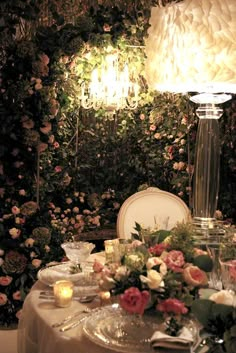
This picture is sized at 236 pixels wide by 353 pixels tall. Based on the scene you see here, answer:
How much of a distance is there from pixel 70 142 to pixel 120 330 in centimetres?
221

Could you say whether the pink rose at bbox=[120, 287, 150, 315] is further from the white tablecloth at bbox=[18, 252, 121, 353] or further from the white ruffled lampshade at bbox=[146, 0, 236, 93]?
the white ruffled lampshade at bbox=[146, 0, 236, 93]

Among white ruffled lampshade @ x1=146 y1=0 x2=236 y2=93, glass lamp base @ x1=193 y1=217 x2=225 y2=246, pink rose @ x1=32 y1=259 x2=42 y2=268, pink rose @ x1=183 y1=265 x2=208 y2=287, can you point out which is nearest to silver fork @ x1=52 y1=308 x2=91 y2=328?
pink rose @ x1=183 y1=265 x2=208 y2=287

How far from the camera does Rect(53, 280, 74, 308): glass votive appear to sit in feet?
4.87

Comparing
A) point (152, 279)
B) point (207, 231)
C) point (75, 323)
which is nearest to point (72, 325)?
point (75, 323)

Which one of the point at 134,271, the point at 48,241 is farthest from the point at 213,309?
the point at 48,241

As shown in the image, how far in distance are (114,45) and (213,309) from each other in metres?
2.40

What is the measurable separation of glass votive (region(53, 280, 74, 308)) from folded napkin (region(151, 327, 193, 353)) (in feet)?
1.26

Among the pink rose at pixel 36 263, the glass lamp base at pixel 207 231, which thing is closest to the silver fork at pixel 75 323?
the glass lamp base at pixel 207 231

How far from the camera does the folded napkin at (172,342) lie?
116 centimetres

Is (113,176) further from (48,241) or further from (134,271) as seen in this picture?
(134,271)

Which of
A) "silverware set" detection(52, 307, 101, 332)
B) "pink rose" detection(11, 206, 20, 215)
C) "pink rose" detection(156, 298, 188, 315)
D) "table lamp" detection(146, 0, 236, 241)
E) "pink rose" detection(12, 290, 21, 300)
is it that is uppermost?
"table lamp" detection(146, 0, 236, 241)

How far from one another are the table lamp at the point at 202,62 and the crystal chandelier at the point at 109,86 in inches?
43.3

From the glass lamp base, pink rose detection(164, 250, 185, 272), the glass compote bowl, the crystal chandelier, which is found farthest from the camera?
the crystal chandelier

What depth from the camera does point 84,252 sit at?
1.72 m
